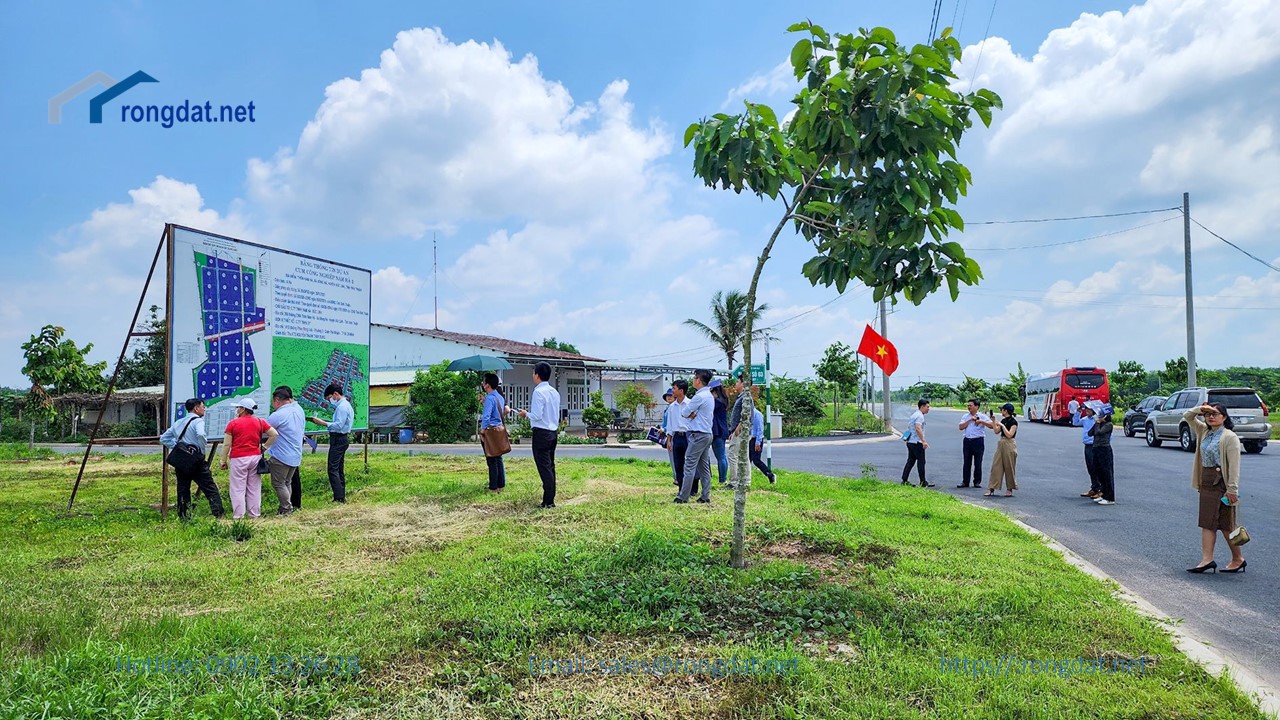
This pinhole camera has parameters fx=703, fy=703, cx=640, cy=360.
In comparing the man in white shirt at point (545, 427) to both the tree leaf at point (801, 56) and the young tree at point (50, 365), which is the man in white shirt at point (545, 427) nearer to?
the tree leaf at point (801, 56)

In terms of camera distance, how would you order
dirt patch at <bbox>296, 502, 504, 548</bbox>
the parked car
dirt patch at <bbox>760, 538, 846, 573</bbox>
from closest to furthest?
dirt patch at <bbox>760, 538, 846, 573</bbox>
dirt patch at <bbox>296, 502, 504, 548</bbox>
the parked car

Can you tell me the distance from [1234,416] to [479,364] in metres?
22.8

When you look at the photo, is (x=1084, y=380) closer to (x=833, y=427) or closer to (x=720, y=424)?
(x=833, y=427)

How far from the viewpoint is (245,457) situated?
326 inches

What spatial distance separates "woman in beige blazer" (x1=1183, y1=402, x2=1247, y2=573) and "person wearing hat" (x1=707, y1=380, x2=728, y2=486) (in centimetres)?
539

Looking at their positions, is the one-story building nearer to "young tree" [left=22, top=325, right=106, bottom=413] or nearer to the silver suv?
"young tree" [left=22, top=325, right=106, bottom=413]

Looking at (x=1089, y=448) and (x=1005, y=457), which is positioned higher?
(x=1089, y=448)

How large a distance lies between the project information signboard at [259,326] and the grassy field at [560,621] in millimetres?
2097

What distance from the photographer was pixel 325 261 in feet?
36.4

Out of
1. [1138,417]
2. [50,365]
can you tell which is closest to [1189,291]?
[1138,417]

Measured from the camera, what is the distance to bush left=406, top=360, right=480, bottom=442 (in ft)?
83.6

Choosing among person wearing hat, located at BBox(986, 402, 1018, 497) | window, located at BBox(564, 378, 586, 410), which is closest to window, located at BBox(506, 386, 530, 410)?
window, located at BBox(564, 378, 586, 410)

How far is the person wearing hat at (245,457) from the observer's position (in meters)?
8.27

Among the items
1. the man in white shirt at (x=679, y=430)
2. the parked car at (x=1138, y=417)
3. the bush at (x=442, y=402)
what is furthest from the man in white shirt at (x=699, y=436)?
the parked car at (x=1138, y=417)
